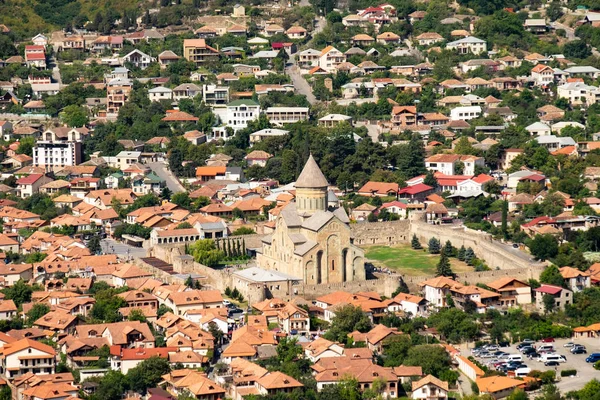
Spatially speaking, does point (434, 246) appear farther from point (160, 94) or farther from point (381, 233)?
point (160, 94)

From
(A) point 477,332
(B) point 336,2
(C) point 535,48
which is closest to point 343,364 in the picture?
(A) point 477,332

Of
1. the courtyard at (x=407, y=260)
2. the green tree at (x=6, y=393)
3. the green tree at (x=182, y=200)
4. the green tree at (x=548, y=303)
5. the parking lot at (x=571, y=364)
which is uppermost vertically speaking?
the green tree at (x=182, y=200)

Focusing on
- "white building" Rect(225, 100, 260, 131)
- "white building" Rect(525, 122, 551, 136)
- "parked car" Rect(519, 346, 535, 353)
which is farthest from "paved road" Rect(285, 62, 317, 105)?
"parked car" Rect(519, 346, 535, 353)

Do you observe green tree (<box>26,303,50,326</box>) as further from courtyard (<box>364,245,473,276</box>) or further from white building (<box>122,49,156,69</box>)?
white building (<box>122,49,156,69</box>)

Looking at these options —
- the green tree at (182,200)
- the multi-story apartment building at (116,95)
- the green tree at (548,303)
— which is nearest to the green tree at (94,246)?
the green tree at (182,200)

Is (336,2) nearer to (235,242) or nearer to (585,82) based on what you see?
(585,82)

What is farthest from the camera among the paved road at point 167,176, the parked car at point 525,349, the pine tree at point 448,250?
the paved road at point 167,176

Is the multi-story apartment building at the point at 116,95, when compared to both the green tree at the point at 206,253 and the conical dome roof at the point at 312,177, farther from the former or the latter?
the conical dome roof at the point at 312,177
